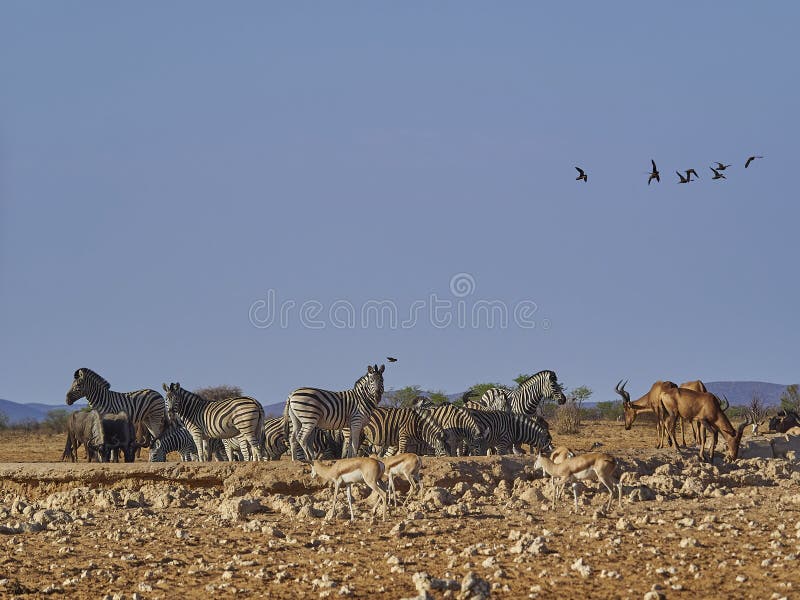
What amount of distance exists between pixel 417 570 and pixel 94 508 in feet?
20.0

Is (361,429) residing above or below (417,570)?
above

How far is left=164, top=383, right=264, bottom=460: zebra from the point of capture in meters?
19.9

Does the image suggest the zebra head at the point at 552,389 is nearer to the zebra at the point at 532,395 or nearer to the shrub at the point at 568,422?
the zebra at the point at 532,395

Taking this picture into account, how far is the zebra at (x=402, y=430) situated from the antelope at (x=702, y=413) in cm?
421

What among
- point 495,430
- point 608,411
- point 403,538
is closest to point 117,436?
point 495,430

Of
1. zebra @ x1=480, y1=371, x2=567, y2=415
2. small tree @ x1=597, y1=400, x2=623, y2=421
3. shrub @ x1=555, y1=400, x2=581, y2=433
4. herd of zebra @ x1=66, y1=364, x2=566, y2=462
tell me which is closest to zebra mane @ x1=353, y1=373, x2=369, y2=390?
herd of zebra @ x1=66, y1=364, x2=566, y2=462

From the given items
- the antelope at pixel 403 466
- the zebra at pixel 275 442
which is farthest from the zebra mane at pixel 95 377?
the antelope at pixel 403 466

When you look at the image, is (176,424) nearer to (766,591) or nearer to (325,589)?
(325,589)

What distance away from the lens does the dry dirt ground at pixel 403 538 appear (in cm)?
964

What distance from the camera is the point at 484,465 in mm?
16531

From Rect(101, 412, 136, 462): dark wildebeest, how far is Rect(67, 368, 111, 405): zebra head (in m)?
0.69

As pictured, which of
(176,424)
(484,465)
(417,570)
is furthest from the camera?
(176,424)

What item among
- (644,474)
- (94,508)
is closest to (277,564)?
(94,508)

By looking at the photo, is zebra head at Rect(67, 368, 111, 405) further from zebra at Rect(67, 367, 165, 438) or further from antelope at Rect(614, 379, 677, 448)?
antelope at Rect(614, 379, 677, 448)
